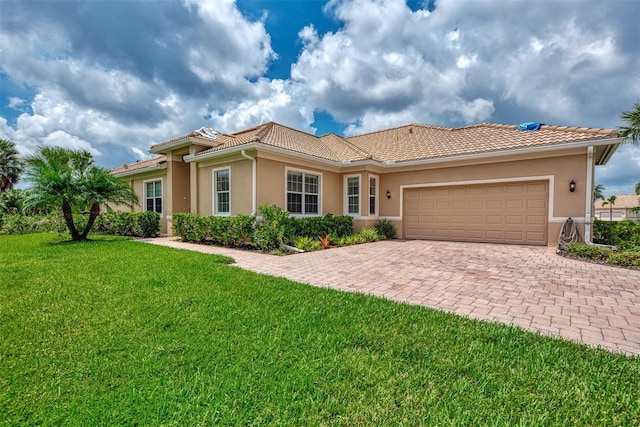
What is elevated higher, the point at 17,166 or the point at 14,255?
the point at 17,166

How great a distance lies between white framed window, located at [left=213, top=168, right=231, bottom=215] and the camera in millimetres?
11859

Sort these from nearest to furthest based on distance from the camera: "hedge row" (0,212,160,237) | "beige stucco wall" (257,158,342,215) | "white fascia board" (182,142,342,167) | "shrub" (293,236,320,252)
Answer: "shrub" (293,236,320,252)
"white fascia board" (182,142,342,167)
"beige stucco wall" (257,158,342,215)
"hedge row" (0,212,160,237)

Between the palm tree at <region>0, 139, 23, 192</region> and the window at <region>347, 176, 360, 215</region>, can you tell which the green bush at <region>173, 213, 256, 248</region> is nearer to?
the window at <region>347, 176, 360, 215</region>

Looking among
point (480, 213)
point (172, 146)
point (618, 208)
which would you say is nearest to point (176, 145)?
point (172, 146)

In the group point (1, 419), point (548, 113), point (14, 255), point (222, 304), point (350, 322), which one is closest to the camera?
point (1, 419)

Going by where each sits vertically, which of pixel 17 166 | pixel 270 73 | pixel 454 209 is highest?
pixel 270 73

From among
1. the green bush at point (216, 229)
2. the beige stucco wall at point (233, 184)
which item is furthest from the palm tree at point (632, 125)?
the green bush at point (216, 229)

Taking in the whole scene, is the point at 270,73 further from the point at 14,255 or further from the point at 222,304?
the point at 222,304

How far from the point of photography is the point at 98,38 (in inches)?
381

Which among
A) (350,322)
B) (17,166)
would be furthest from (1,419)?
(17,166)

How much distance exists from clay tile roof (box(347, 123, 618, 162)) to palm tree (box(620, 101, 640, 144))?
225 inches

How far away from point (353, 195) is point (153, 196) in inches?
446

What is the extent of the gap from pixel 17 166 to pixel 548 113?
3729 centimetres

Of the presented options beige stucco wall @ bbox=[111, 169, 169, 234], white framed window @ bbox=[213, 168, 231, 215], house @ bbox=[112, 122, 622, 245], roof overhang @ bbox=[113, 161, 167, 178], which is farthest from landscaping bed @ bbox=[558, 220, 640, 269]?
roof overhang @ bbox=[113, 161, 167, 178]
